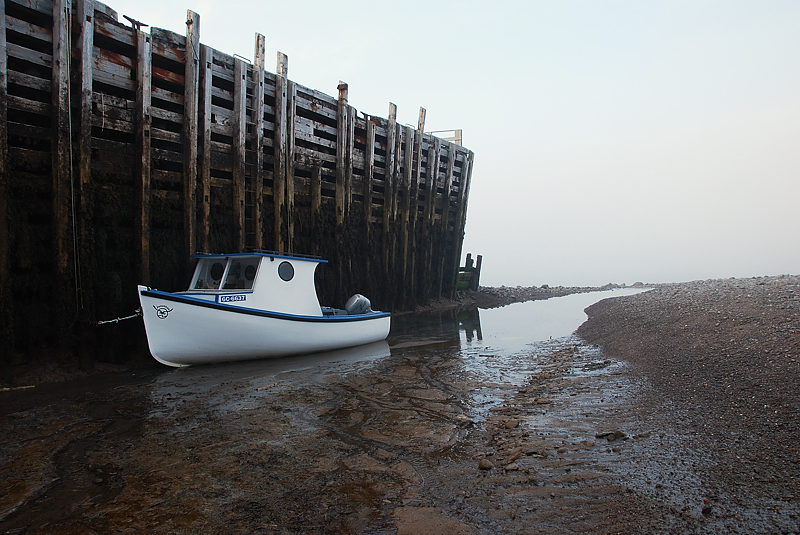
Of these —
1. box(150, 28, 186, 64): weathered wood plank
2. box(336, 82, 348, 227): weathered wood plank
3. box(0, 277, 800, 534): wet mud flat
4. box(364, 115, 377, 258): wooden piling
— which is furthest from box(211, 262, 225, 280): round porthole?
box(364, 115, 377, 258): wooden piling

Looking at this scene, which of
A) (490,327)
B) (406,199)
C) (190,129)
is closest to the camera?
(190,129)

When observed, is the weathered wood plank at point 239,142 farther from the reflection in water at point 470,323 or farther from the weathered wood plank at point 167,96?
the reflection in water at point 470,323

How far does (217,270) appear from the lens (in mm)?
9750

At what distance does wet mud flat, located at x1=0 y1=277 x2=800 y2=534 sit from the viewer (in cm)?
315

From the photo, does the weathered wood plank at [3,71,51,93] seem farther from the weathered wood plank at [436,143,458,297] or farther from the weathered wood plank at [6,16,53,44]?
the weathered wood plank at [436,143,458,297]

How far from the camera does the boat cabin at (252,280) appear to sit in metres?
9.15

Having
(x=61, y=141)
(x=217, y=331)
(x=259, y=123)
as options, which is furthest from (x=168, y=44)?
(x=217, y=331)

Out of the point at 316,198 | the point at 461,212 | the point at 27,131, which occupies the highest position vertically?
the point at 461,212

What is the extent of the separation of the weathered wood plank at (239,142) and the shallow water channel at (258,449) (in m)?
4.07

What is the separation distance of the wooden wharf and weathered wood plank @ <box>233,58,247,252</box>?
32 mm

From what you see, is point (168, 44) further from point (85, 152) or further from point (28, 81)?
point (85, 152)

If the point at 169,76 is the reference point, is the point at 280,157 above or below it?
below

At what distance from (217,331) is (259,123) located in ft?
19.6

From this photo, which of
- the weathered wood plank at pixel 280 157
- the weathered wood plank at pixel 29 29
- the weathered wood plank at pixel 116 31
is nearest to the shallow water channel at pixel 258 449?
the weathered wood plank at pixel 280 157
